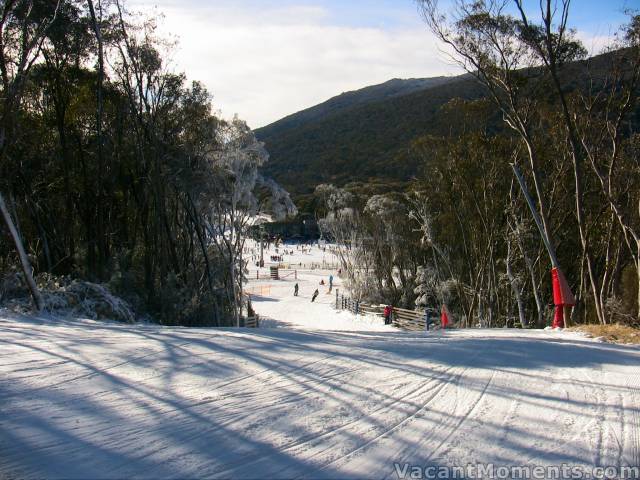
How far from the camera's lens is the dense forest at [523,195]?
15.7 metres

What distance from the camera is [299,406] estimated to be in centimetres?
492

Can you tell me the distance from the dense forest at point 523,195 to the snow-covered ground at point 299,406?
8.08 meters

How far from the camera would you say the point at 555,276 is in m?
11.9

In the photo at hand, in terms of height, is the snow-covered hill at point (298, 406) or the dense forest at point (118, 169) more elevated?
the dense forest at point (118, 169)

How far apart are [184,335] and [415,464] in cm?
483

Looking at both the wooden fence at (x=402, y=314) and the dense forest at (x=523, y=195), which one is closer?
the dense forest at (x=523, y=195)

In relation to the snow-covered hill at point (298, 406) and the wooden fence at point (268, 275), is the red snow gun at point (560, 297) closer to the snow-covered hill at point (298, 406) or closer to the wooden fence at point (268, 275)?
the snow-covered hill at point (298, 406)

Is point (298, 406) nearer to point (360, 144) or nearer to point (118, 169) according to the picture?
point (118, 169)

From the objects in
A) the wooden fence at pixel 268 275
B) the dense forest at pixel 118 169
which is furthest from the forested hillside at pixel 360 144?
the dense forest at pixel 118 169

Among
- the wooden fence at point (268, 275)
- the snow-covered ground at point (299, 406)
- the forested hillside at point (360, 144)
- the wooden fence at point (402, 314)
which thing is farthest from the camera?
the forested hillside at point (360, 144)

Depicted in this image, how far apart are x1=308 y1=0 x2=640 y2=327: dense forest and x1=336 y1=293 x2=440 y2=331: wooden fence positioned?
2.12 m

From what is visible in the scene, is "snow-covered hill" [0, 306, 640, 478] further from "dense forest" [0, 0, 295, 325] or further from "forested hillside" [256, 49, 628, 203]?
"forested hillside" [256, 49, 628, 203]

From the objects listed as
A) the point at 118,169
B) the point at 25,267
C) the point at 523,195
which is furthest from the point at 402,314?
the point at 25,267

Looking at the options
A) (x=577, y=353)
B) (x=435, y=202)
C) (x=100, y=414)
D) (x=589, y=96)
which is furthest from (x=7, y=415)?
(x=435, y=202)
